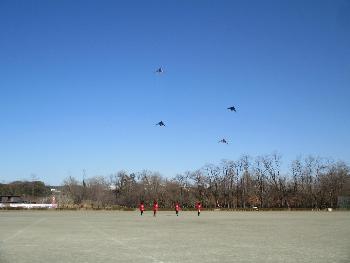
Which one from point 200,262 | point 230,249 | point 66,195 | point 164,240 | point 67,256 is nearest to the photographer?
point 200,262

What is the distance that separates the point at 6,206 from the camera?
232 feet

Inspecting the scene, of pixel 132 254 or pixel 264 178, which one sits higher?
pixel 264 178

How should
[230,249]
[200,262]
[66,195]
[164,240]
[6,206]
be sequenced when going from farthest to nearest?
[66,195] < [6,206] < [164,240] < [230,249] < [200,262]

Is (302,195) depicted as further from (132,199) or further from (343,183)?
(132,199)

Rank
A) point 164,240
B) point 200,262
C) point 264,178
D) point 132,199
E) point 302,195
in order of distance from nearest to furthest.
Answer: point 200,262, point 164,240, point 302,195, point 264,178, point 132,199

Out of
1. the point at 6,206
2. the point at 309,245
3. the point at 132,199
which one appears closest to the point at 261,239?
the point at 309,245

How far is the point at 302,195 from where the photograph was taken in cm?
9569

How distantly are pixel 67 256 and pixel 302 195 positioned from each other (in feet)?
285

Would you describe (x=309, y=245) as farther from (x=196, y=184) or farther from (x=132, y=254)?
(x=196, y=184)

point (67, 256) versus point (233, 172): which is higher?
point (233, 172)

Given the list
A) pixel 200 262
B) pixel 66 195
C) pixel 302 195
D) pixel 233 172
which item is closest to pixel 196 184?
pixel 233 172

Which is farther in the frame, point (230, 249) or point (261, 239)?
point (261, 239)

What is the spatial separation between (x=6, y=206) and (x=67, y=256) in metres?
60.9

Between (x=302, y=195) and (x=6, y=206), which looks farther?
(x=302, y=195)
